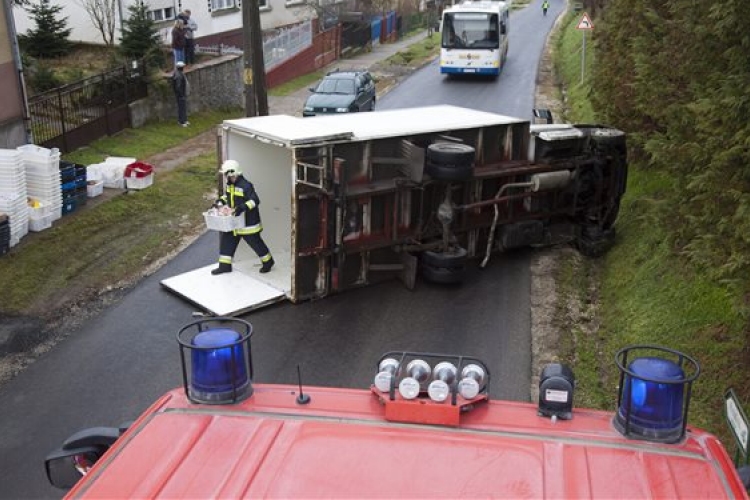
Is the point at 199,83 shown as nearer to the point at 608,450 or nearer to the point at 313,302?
the point at 313,302

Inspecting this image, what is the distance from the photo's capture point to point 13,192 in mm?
12867

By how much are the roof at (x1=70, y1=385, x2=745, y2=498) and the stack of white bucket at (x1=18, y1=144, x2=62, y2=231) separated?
10355 mm

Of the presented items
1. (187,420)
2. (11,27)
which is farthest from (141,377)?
(11,27)

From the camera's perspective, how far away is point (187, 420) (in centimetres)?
397

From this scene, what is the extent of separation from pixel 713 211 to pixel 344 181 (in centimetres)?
471

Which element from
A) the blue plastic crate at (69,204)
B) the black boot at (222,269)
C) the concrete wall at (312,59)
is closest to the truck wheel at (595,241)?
the black boot at (222,269)

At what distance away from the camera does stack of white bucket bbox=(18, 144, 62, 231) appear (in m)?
13.4

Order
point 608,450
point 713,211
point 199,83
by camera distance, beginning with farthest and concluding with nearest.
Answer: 1. point 199,83
2. point 713,211
3. point 608,450

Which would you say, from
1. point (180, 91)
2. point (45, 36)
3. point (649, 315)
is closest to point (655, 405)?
point (649, 315)

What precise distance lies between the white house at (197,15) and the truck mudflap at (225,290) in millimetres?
17342

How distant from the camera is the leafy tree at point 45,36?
2389 cm

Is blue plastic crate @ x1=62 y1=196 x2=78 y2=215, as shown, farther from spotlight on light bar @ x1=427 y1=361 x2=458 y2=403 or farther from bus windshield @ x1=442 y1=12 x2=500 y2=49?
bus windshield @ x1=442 y1=12 x2=500 y2=49

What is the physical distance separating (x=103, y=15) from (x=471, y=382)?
24825 millimetres

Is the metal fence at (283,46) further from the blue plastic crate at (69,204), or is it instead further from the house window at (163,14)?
the blue plastic crate at (69,204)
